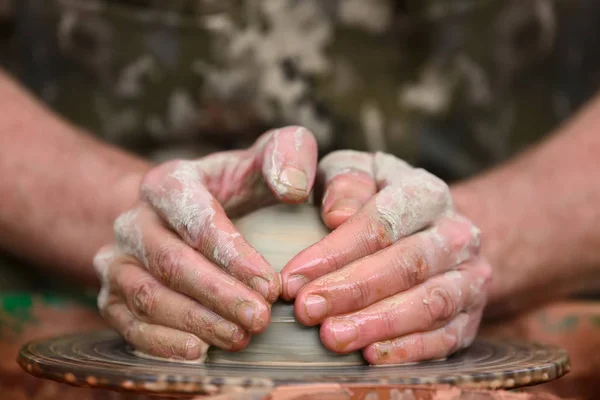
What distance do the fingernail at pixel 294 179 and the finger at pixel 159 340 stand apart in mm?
230

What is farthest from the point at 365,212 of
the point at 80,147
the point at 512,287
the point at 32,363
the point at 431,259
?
the point at 80,147

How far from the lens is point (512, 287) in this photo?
4.83 ft

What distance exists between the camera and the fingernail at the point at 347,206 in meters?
0.94

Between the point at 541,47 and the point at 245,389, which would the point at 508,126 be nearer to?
the point at 541,47

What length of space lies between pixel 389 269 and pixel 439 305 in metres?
0.10

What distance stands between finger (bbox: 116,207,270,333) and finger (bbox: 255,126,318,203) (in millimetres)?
125

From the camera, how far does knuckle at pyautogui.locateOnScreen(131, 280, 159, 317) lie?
0.94 m

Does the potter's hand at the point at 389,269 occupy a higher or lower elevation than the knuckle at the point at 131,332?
higher

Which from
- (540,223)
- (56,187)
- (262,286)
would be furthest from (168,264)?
(540,223)

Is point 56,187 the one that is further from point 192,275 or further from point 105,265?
point 192,275

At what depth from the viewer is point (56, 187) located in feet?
5.04

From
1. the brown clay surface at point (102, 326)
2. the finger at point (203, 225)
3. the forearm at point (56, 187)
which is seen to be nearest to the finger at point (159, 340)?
the finger at point (203, 225)

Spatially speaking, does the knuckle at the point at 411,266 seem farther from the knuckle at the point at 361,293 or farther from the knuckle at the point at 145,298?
the knuckle at the point at 145,298

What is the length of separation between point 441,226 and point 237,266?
305 millimetres
